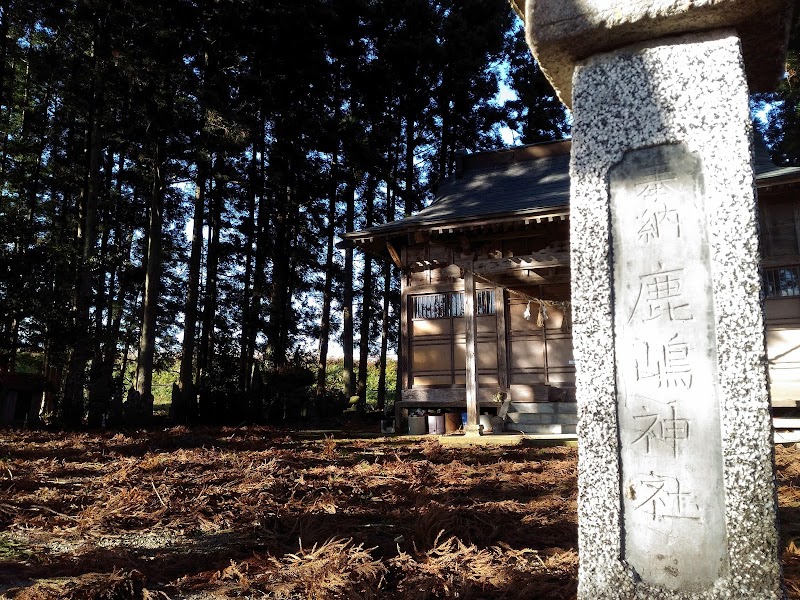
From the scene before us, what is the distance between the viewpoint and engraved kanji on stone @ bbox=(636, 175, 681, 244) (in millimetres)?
2123

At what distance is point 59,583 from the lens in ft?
8.61

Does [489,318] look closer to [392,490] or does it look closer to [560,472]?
[560,472]

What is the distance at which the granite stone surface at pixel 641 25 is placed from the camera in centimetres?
210

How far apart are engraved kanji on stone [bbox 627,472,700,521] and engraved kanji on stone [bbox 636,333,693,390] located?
0.35 m

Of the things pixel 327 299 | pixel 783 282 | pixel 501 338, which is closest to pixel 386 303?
pixel 327 299

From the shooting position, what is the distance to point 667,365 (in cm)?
205

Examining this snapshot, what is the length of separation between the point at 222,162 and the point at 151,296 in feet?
15.0

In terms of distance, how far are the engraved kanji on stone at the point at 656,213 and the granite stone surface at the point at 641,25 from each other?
0.63 m

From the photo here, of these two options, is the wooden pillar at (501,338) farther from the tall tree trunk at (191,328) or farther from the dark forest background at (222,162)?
the tall tree trunk at (191,328)

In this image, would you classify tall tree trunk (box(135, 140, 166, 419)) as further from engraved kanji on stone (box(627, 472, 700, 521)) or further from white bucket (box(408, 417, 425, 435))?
engraved kanji on stone (box(627, 472, 700, 521))

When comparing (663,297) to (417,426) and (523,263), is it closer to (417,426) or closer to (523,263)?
(523,263)

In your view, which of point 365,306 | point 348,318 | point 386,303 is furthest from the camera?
point 386,303

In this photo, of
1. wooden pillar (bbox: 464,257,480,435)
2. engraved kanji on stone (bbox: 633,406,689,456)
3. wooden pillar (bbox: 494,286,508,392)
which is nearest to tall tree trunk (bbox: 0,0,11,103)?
wooden pillar (bbox: 464,257,480,435)

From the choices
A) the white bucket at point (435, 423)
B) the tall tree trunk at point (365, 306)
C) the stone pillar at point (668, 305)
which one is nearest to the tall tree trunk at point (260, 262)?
the tall tree trunk at point (365, 306)
